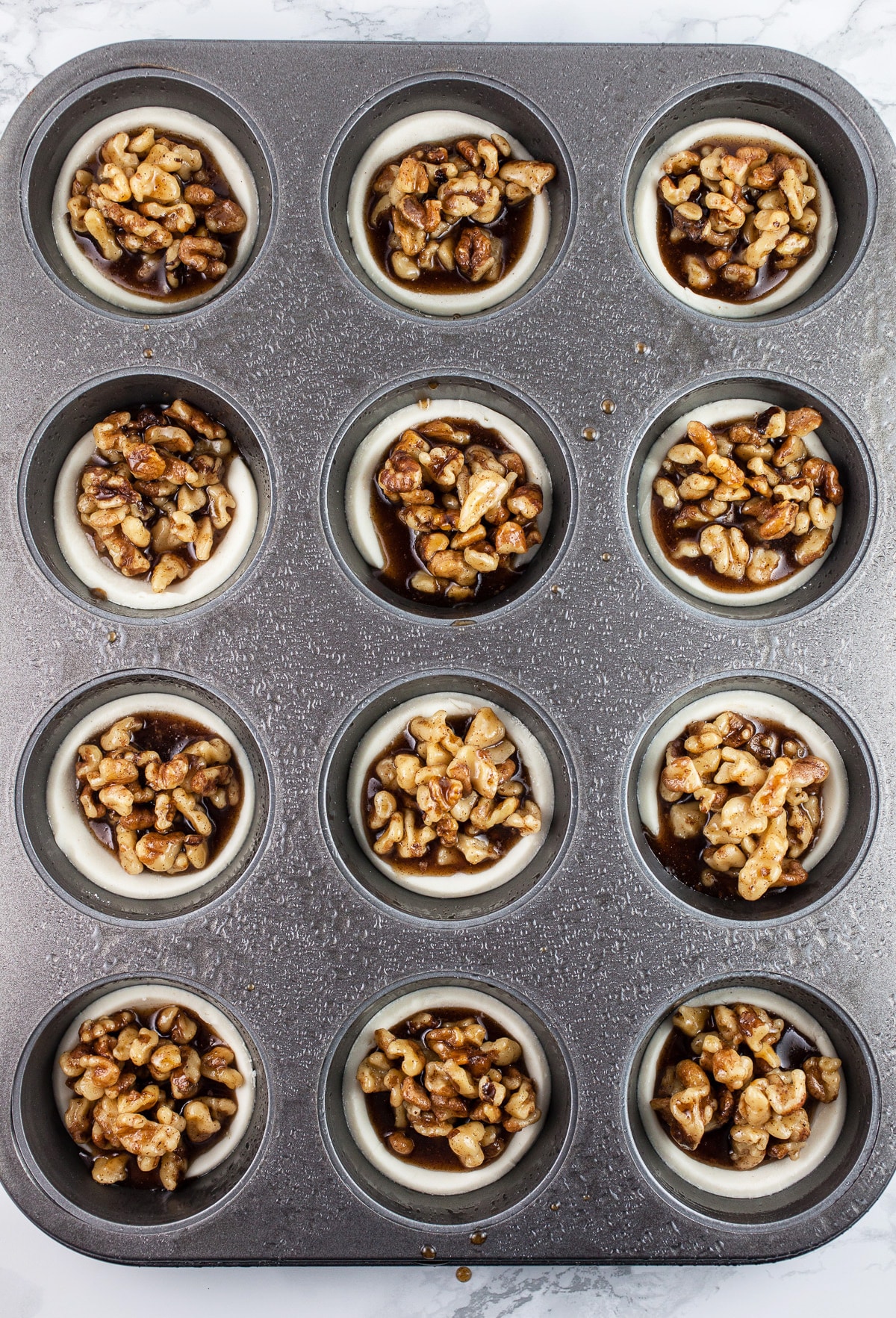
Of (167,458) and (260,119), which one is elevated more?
(260,119)

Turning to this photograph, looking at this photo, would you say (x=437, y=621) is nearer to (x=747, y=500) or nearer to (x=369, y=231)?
(x=747, y=500)

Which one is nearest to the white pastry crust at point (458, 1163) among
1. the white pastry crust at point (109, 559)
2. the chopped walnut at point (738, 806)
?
the chopped walnut at point (738, 806)

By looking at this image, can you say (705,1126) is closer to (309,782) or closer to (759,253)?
(309,782)

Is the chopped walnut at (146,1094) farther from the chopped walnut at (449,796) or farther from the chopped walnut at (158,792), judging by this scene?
the chopped walnut at (449,796)

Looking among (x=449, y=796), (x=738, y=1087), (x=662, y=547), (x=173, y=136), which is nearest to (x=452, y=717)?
(x=449, y=796)

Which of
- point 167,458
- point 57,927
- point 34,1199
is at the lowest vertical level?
point 34,1199

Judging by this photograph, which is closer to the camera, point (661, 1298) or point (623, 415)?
point (623, 415)

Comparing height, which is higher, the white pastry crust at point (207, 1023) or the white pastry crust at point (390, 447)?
the white pastry crust at point (390, 447)

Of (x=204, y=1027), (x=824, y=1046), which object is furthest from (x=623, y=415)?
(x=204, y=1027)
